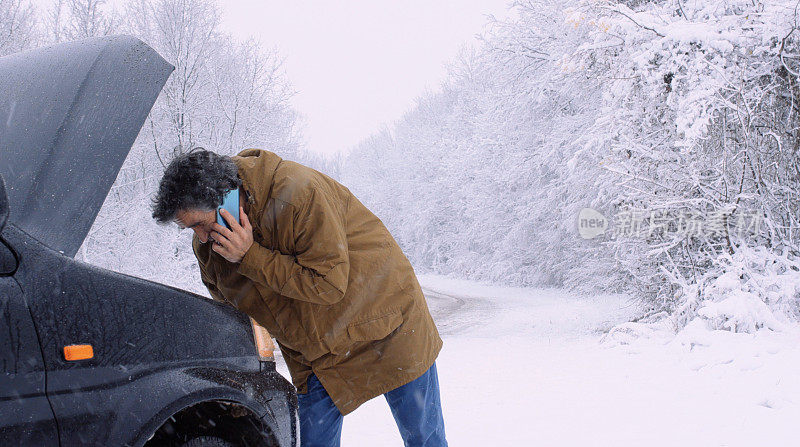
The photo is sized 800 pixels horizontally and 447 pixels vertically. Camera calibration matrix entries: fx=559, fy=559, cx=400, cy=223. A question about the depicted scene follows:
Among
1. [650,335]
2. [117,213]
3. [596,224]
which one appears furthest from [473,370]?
[117,213]

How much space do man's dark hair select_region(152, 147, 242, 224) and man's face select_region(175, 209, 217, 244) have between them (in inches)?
0.7

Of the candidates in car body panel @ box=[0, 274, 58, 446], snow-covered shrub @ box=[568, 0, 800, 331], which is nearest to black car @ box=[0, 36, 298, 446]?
car body panel @ box=[0, 274, 58, 446]

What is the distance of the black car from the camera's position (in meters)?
1.52

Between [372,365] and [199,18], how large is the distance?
14.6 metres

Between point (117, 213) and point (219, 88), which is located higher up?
point (219, 88)

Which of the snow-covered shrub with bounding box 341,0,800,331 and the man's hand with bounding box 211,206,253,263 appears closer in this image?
the man's hand with bounding box 211,206,253,263

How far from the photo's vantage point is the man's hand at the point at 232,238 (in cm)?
185

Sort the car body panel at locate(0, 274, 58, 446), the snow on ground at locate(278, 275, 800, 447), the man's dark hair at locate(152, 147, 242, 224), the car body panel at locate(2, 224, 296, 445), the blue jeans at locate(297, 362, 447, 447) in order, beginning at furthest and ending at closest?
the snow on ground at locate(278, 275, 800, 447) < the blue jeans at locate(297, 362, 447, 447) < the man's dark hair at locate(152, 147, 242, 224) < the car body panel at locate(2, 224, 296, 445) < the car body panel at locate(0, 274, 58, 446)

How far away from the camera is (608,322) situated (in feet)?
33.1

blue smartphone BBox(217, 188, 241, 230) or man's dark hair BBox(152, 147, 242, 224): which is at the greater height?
man's dark hair BBox(152, 147, 242, 224)

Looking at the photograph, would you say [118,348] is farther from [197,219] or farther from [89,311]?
[197,219]

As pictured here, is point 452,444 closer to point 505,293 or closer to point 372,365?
point 372,365

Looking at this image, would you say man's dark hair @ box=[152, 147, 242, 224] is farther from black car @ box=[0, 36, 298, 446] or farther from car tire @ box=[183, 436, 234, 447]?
car tire @ box=[183, 436, 234, 447]

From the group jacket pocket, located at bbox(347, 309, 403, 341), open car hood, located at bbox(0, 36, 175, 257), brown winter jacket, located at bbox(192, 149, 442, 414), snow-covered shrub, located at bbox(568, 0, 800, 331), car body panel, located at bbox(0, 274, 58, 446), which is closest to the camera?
car body panel, located at bbox(0, 274, 58, 446)
